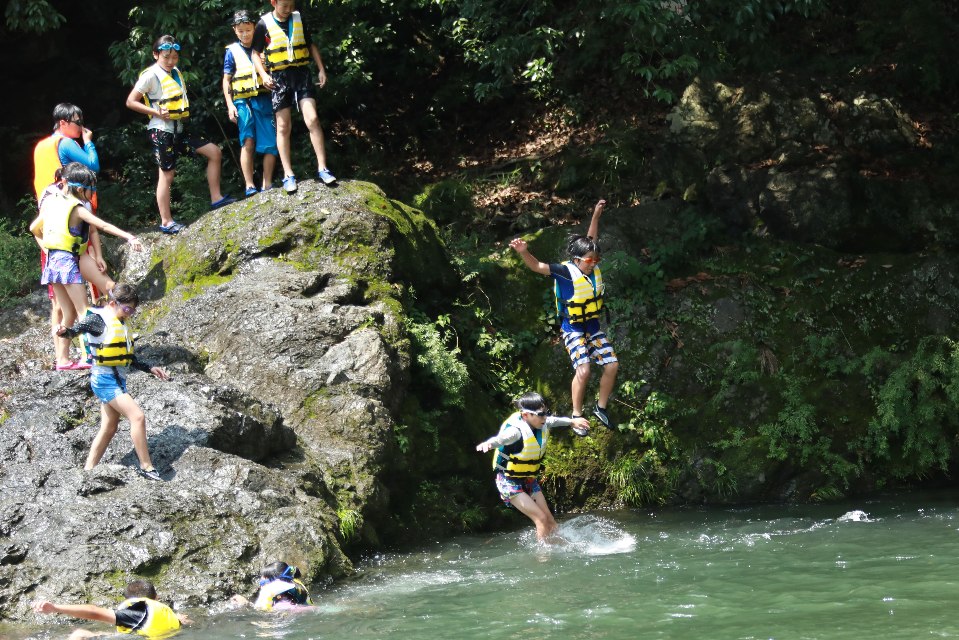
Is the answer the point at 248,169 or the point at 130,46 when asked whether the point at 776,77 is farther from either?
the point at 130,46

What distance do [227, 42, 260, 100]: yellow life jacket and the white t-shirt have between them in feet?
2.16

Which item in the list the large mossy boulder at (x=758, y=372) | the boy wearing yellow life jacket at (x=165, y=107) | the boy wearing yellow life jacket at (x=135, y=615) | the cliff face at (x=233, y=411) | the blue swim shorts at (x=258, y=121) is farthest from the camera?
the blue swim shorts at (x=258, y=121)

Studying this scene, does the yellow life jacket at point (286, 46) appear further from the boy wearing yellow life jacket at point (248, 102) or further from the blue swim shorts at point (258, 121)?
the blue swim shorts at point (258, 121)

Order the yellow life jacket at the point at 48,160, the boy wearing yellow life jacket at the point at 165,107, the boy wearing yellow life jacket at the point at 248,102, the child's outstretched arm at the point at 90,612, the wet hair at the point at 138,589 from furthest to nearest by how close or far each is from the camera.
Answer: the boy wearing yellow life jacket at the point at 248,102 < the boy wearing yellow life jacket at the point at 165,107 < the yellow life jacket at the point at 48,160 < the wet hair at the point at 138,589 < the child's outstretched arm at the point at 90,612

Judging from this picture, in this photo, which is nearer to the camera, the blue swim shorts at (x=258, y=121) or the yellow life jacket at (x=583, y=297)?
the yellow life jacket at (x=583, y=297)

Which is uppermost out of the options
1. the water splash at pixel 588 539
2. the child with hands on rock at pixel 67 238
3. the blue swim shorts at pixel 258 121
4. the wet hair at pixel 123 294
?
the blue swim shorts at pixel 258 121

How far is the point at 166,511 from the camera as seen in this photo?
6.67 metres

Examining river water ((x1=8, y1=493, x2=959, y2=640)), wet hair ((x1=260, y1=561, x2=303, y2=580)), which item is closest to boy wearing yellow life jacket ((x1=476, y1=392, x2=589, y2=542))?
river water ((x1=8, y1=493, x2=959, y2=640))

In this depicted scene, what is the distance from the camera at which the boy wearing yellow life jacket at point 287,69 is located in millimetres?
9852

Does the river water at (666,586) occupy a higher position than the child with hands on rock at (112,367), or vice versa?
the child with hands on rock at (112,367)

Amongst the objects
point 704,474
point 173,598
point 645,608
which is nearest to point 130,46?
point 173,598

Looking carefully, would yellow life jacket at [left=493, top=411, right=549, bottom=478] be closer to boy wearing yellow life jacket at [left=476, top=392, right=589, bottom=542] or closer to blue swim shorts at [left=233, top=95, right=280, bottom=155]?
boy wearing yellow life jacket at [left=476, top=392, right=589, bottom=542]

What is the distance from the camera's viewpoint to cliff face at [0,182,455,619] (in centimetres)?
643

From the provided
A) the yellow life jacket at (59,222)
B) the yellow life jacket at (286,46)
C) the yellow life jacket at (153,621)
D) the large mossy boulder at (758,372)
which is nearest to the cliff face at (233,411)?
the yellow life jacket at (153,621)
